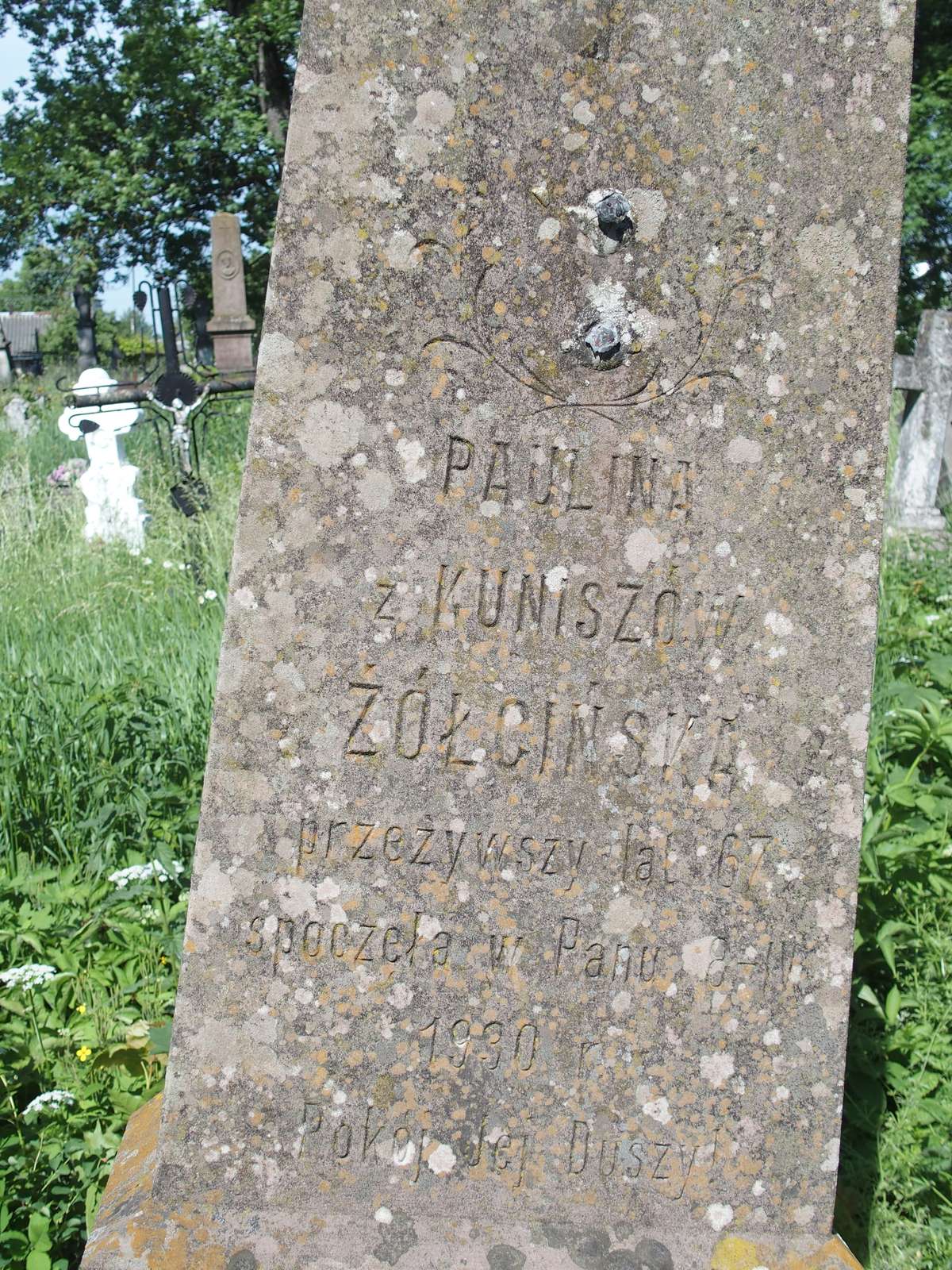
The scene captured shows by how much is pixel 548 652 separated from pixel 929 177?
52.4 feet

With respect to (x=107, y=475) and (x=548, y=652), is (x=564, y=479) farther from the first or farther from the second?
(x=107, y=475)

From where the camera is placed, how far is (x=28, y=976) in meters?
2.67

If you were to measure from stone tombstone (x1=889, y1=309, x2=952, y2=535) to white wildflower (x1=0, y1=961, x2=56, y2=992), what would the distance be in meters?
Result: 6.94

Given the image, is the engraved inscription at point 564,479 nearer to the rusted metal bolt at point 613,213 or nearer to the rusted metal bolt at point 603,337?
the rusted metal bolt at point 603,337

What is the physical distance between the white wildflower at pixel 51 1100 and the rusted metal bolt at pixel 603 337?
1.89m

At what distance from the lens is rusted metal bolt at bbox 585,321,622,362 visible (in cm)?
187

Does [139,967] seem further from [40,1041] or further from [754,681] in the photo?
[754,681]

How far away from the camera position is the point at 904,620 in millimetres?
5414

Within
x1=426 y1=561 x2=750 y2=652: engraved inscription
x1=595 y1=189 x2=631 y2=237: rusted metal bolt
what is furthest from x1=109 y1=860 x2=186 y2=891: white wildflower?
x1=595 y1=189 x2=631 y2=237: rusted metal bolt

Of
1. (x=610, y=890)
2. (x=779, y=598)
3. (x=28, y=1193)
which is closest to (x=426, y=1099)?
(x=610, y=890)

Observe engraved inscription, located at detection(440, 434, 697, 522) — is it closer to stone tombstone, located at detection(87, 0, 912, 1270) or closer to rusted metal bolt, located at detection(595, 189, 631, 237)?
stone tombstone, located at detection(87, 0, 912, 1270)

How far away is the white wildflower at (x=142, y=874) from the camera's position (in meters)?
3.12

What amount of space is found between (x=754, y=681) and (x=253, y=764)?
89 cm

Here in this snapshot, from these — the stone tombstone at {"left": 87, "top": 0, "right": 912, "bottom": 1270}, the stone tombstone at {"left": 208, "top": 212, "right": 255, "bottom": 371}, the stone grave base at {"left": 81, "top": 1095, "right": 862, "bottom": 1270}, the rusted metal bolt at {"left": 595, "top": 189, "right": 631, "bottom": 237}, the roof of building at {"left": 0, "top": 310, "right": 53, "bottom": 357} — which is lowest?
the stone grave base at {"left": 81, "top": 1095, "right": 862, "bottom": 1270}
